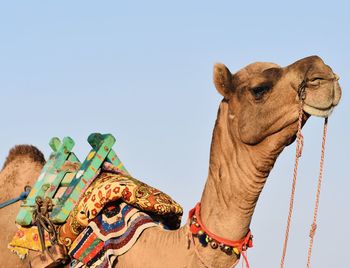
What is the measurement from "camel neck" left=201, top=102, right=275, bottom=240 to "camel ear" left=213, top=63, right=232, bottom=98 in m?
0.15

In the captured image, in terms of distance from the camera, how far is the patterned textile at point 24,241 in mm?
6285

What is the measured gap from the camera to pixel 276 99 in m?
4.98

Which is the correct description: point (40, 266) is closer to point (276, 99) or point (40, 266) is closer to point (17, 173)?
point (17, 173)

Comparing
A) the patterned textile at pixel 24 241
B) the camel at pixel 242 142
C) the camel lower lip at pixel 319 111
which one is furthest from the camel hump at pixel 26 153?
the camel lower lip at pixel 319 111

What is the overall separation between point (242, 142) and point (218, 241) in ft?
1.94

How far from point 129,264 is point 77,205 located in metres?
0.65

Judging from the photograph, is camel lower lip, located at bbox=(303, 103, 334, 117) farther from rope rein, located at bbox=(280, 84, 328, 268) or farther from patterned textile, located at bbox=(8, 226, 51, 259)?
patterned textile, located at bbox=(8, 226, 51, 259)

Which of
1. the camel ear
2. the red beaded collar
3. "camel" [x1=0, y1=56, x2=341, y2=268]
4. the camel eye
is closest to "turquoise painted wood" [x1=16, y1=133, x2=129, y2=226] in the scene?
"camel" [x1=0, y1=56, x2=341, y2=268]

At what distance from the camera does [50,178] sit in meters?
6.59

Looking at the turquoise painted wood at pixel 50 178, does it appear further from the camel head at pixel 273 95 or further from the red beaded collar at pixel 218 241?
the camel head at pixel 273 95

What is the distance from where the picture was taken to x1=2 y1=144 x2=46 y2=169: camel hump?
7.22 m

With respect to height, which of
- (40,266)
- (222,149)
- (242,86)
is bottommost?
(40,266)

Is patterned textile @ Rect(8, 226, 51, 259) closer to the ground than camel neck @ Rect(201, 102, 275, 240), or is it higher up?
closer to the ground

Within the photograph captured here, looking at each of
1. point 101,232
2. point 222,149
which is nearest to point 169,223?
point 101,232
